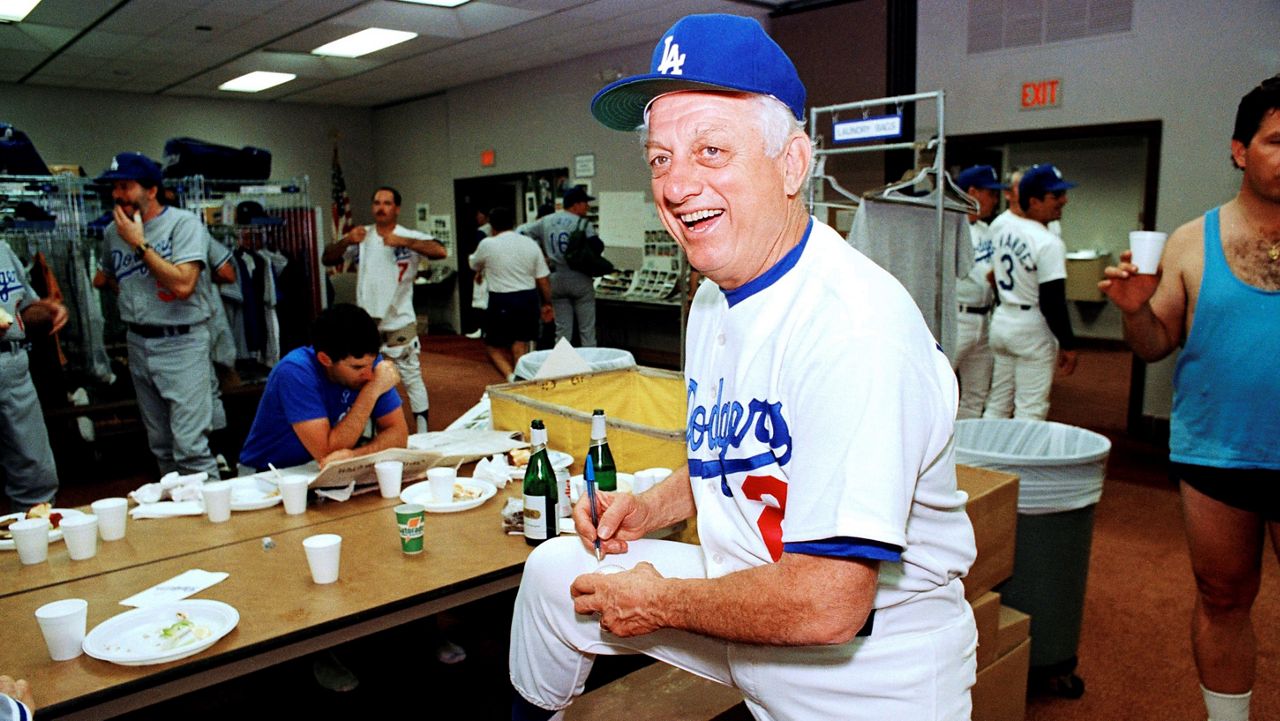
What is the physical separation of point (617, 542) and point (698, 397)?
0.34 metres

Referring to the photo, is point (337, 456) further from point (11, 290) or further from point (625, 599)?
point (11, 290)

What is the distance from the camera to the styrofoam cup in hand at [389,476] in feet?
8.15

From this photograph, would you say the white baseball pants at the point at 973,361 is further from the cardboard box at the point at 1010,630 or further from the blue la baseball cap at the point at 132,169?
the blue la baseball cap at the point at 132,169

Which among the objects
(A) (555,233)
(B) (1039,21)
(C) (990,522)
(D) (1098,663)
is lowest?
(D) (1098,663)

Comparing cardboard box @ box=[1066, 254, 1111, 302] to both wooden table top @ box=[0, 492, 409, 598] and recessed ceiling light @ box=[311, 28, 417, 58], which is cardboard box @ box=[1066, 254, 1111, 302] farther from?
wooden table top @ box=[0, 492, 409, 598]

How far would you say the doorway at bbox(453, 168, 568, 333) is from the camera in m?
11.0

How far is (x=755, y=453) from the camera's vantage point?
1309mm

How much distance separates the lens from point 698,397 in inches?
59.0

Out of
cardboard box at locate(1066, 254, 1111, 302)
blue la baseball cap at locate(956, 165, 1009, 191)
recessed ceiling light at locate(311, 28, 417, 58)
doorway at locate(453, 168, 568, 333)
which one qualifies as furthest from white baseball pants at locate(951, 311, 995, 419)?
doorway at locate(453, 168, 568, 333)

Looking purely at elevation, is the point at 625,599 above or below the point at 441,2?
below

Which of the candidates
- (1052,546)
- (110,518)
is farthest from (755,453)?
(1052,546)

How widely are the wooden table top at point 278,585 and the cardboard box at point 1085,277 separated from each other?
1040 cm

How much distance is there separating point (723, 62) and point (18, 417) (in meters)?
4.07

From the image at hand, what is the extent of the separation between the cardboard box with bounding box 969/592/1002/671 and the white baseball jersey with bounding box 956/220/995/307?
303 centimetres
